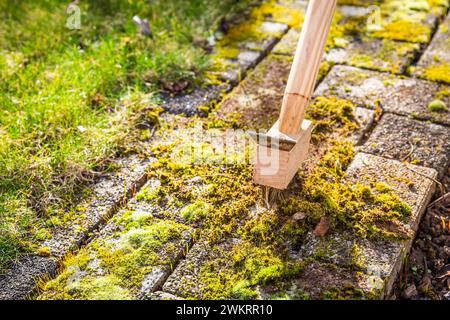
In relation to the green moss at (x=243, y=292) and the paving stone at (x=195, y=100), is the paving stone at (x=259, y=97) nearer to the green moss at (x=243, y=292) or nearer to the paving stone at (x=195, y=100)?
the paving stone at (x=195, y=100)

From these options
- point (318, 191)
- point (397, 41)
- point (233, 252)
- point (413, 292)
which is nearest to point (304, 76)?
point (318, 191)

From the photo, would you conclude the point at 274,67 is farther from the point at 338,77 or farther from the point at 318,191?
the point at 318,191

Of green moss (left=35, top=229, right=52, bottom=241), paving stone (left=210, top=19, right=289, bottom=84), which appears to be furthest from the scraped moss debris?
paving stone (left=210, top=19, right=289, bottom=84)

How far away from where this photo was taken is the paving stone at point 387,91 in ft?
10.8

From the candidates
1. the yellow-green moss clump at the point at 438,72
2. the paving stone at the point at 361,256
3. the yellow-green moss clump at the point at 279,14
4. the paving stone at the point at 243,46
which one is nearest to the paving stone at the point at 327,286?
the paving stone at the point at 361,256

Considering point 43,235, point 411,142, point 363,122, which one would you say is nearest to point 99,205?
point 43,235

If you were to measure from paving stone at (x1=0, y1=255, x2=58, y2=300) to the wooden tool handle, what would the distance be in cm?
123

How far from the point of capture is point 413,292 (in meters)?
2.33

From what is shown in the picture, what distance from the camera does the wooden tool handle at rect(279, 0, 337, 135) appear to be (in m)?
2.46

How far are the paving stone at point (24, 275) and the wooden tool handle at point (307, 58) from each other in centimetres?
123

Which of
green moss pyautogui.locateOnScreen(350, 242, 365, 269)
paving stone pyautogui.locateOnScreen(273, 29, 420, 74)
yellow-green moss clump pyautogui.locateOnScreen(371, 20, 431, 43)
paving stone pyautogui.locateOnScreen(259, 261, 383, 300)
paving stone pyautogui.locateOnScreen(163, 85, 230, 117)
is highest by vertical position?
yellow-green moss clump pyautogui.locateOnScreen(371, 20, 431, 43)

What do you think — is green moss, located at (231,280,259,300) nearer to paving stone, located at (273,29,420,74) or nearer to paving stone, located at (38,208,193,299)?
paving stone, located at (38,208,193,299)

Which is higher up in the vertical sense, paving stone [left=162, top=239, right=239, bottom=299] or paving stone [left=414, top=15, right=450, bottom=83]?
paving stone [left=414, top=15, right=450, bottom=83]

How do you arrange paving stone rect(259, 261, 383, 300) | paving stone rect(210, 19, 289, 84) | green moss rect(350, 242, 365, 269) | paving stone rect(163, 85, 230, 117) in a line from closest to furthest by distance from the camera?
1. paving stone rect(259, 261, 383, 300)
2. green moss rect(350, 242, 365, 269)
3. paving stone rect(163, 85, 230, 117)
4. paving stone rect(210, 19, 289, 84)
